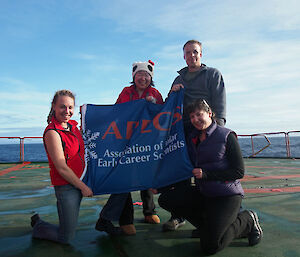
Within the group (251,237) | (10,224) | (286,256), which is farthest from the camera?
(10,224)

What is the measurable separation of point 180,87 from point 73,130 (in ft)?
4.01

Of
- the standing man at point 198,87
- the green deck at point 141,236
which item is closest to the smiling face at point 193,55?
the standing man at point 198,87

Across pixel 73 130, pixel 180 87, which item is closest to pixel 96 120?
pixel 73 130

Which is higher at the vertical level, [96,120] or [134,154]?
[96,120]

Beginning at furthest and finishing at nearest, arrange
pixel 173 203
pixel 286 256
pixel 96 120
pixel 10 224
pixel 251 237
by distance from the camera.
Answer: pixel 10 224 < pixel 96 120 < pixel 173 203 < pixel 251 237 < pixel 286 256

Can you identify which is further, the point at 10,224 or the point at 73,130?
the point at 10,224

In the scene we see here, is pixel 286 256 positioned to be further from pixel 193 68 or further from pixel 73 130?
pixel 73 130

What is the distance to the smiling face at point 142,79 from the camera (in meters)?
2.95

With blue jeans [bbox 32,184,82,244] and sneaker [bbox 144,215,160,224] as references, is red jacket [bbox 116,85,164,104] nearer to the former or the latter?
blue jeans [bbox 32,184,82,244]

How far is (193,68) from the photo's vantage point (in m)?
2.85

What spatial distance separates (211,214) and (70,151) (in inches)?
56.9

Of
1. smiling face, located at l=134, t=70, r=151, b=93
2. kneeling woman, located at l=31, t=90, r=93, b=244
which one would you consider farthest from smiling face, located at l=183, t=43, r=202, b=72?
kneeling woman, located at l=31, t=90, r=93, b=244

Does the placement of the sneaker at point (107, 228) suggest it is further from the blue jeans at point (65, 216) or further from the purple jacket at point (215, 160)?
the purple jacket at point (215, 160)

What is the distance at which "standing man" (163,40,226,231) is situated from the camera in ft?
8.75
